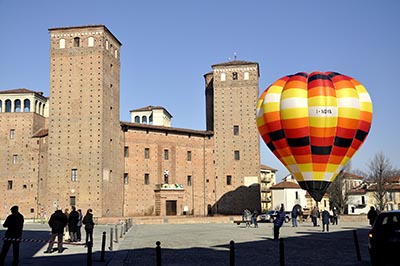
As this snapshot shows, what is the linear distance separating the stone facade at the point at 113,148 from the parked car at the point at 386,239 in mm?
29131

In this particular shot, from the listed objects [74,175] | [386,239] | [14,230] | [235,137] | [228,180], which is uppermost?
[235,137]

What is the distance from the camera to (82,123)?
3784 centimetres

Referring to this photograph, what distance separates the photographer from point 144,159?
44.0 metres

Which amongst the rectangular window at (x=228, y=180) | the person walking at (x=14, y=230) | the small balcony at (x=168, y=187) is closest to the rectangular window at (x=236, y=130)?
the rectangular window at (x=228, y=180)

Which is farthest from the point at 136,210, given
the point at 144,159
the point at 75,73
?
the point at 75,73

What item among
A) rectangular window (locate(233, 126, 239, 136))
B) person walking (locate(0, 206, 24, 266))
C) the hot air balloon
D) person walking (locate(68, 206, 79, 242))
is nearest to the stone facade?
rectangular window (locate(233, 126, 239, 136))

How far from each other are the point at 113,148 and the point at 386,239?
32633 millimetres

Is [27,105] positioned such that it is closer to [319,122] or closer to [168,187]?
[168,187]

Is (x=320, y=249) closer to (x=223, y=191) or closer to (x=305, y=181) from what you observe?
(x=305, y=181)

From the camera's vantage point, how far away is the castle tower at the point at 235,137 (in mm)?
45062

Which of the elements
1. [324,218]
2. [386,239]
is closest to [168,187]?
[324,218]

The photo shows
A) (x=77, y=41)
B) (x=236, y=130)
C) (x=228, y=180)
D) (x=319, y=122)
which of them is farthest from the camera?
(x=236, y=130)

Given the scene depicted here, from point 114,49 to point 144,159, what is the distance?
1065 centimetres

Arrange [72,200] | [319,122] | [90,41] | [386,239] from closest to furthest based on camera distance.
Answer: [386,239]
[319,122]
[72,200]
[90,41]
